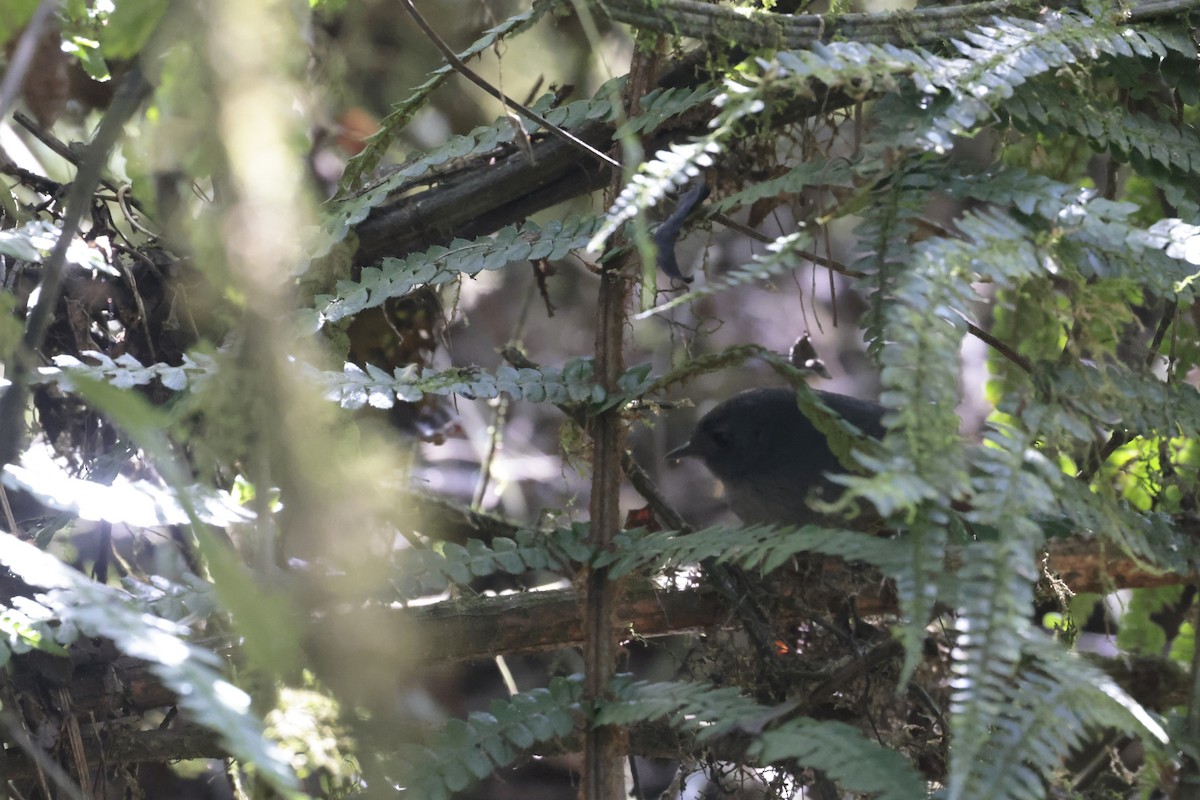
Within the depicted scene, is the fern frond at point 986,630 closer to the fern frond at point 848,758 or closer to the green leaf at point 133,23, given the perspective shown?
the fern frond at point 848,758

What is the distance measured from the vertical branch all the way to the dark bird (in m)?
1.07

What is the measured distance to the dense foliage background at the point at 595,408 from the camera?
1075 millimetres

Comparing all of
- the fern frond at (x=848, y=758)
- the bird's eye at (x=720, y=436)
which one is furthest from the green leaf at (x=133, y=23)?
the bird's eye at (x=720, y=436)

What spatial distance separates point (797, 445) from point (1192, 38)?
1604 millimetres

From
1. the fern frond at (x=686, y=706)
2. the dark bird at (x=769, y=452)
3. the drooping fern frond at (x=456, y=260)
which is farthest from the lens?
the dark bird at (x=769, y=452)

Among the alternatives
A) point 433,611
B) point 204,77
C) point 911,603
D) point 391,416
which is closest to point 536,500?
point 391,416

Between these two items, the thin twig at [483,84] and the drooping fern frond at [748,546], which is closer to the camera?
the drooping fern frond at [748,546]

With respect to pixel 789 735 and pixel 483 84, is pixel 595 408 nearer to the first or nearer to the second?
pixel 483 84

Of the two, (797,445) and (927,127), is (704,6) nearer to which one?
(927,127)

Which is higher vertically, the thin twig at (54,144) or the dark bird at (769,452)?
the thin twig at (54,144)

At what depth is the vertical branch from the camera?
1846 mm

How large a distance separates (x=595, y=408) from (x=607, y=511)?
0.20 m

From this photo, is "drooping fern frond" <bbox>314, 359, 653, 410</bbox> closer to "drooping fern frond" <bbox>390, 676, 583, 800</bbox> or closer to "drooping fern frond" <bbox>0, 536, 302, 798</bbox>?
"drooping fern frond" <bbox>390, 676, 583, 800</bbox>

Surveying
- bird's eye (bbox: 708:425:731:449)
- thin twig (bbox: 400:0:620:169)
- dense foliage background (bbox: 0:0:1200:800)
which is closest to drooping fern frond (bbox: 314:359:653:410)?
dense foliage background (bbox: 0:0:1200:800)
